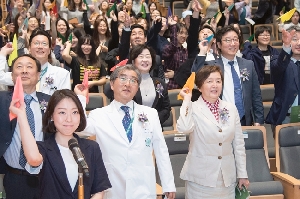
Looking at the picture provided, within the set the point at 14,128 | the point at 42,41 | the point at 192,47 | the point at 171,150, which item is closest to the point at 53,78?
the point at 42,41

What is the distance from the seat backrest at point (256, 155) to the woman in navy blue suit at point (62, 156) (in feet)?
6.65

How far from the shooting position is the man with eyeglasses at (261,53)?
6125 mm

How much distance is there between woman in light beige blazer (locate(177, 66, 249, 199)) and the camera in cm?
373

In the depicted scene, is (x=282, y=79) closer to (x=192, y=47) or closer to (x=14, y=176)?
(x=192, y=47)

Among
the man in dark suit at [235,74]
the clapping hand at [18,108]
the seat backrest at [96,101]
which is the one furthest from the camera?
the seat backrest at [96,101]

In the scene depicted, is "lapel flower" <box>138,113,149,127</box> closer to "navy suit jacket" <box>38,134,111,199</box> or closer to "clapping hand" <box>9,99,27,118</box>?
"navy suit jacket" <box>38,134,111,199</box>

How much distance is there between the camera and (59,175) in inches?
110

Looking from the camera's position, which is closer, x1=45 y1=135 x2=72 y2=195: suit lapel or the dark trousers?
x1=45 y1=135 x2=72 y2=195: suit lapel

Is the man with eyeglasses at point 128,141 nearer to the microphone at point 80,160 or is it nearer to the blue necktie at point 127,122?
the blue necktie at point 127,122

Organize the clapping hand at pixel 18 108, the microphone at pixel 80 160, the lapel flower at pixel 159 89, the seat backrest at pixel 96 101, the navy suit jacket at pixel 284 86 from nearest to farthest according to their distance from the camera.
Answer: the microphone at pixel 80 160 < the clapping hand at pixel 18 108 < the lapel flower at pixel 159 89 < the navy suit jacket at pixel 284 86 < the seat backrest at pixel 96 101

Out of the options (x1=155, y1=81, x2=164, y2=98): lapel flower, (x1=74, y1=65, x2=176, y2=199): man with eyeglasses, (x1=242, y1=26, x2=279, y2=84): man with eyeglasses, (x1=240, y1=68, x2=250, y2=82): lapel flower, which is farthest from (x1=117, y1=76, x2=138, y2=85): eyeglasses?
(x1=242, y1=26, x2=279, y2=84): man with eyeglasses

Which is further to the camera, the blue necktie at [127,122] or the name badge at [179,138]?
the name badge at [179,138]

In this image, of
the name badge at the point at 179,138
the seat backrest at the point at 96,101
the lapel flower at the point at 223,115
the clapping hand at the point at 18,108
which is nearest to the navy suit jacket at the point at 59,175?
the clapping hand at the point at 18,108

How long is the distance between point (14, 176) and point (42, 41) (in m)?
1.33
